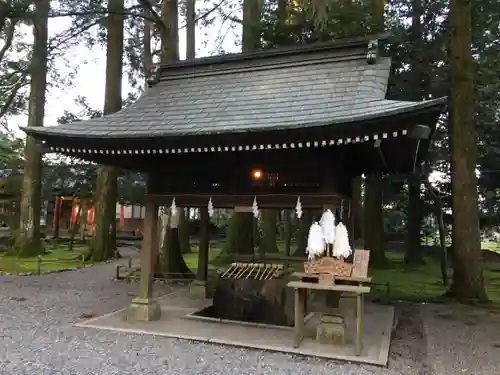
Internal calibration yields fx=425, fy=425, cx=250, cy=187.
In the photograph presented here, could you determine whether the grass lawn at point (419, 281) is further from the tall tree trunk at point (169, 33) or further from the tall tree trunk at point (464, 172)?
the tall tree trunk at point (169, 33)

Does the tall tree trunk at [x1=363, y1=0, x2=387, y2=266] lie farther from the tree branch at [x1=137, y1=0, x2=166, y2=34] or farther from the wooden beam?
the tree branch at [x1=137, y1=0, x2=166, y2=34]

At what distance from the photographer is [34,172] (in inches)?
604

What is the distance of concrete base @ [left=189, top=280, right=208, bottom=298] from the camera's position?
9.14m

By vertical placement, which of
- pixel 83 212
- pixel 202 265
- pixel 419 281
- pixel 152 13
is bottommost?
pixel 419 281

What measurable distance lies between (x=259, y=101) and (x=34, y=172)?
11567 millimetres

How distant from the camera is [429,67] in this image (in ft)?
38.2

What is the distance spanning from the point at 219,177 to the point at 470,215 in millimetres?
5914

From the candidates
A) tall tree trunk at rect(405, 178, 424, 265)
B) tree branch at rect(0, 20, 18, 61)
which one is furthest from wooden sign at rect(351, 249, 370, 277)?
tree branch at rect(0, 20, 18, 61)

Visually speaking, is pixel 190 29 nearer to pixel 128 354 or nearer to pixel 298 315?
pixel 298 315

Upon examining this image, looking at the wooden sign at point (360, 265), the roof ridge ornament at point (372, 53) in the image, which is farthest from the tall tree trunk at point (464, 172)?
the wooden sign at point (360, 265)

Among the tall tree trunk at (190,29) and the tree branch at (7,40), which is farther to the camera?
the tree branch at (7,40)

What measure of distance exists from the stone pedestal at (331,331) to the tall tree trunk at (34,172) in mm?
12809

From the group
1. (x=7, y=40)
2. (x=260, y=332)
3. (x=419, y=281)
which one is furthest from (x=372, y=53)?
(x=7, y=40)

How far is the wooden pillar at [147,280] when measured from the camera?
6816mm
